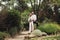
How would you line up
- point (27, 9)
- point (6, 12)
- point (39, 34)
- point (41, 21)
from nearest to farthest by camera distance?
point (39, 34), point (6, 12), point (41, 21), point (27, 9)

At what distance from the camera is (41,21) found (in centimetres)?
2294

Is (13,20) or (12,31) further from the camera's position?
(13,20)

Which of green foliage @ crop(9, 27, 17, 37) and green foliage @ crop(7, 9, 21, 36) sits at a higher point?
green foliage @ crop(7, 9, 21, 36)

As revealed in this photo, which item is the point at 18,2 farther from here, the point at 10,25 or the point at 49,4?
the point at 10,25

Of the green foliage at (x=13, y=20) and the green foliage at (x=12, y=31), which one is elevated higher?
the green foliage at (x=13, y=20)

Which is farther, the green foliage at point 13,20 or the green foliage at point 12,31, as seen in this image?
the green foliage at point 13,20

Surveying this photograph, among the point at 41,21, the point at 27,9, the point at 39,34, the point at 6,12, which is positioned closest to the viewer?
the point at 39,34

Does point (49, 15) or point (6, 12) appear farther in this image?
point (49, 15)

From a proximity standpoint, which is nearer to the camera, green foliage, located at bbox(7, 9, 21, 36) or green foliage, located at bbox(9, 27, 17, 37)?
green foliage, located at bbox(9, 27, 17, 37)

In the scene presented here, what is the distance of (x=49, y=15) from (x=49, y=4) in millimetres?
1174

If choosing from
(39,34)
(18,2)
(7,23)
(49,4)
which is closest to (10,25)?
(7,23)

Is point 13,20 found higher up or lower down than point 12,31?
higher up

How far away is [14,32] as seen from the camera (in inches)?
679

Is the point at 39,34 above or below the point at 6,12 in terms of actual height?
below
